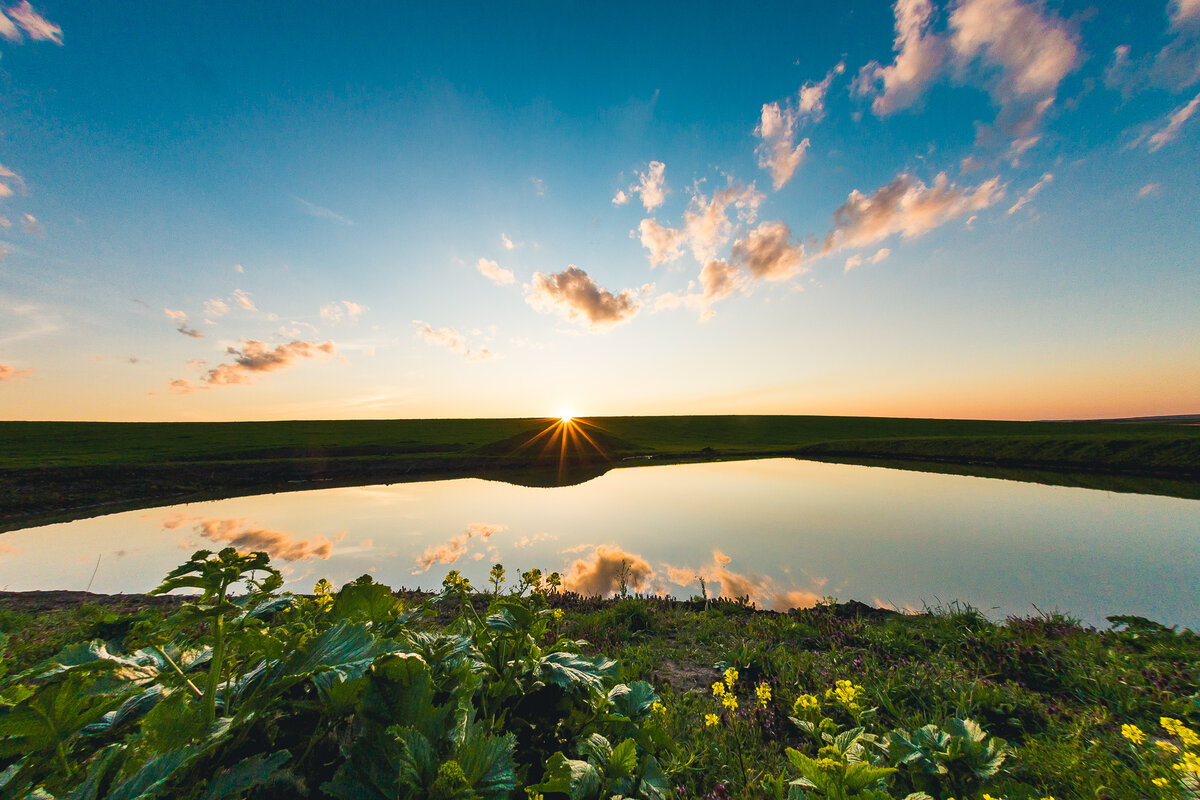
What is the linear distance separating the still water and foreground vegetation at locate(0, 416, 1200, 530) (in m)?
5.76

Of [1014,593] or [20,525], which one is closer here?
[1014,593]

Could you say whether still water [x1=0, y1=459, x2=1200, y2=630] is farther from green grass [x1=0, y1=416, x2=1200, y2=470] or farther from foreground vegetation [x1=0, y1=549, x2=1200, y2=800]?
green grass [x1=0, y1=416, x2=1200, y2=470]

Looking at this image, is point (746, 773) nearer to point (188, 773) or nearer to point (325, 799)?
point (325, 799)

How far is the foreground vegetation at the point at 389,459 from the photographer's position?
796 inches

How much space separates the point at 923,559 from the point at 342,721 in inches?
463

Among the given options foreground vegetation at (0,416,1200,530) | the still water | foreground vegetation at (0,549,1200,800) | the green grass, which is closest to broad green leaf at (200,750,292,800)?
foreground vegetation at (0,549,1200,800)

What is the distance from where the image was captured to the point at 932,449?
37688 millimetres

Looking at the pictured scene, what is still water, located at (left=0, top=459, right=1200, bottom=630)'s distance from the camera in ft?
25.6

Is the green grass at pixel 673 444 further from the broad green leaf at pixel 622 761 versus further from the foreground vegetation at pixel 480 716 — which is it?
the broad green leaf at pixel 622 761

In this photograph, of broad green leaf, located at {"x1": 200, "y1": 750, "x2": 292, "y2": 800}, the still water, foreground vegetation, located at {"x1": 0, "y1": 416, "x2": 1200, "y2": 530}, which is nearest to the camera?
broad green leaf, located at {"x1": 200, "y1": 750, "x2": 292, "y2": 800}

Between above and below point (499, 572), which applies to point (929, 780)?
below

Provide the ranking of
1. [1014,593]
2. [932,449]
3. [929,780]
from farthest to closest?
[932,449] < [1014,593] < [929,780]

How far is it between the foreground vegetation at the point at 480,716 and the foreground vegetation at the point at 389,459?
2102 centimetres

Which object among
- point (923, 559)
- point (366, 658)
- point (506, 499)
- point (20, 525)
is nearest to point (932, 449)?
point (923, 559)
